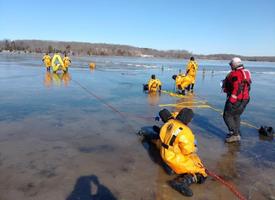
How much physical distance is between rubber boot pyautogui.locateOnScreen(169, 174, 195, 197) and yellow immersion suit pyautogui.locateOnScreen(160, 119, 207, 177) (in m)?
0.14

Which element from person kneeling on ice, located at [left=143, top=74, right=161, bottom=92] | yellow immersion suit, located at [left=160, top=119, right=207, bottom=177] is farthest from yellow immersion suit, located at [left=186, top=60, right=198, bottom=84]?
yellow immersion suit, located at [left=160, top=119, right=207, bottom=177]

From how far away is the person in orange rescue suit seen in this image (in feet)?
21.4

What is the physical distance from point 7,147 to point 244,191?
14.1 feet

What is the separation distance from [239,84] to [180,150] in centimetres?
262

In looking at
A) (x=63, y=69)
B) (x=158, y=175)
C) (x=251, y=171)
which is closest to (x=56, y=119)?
(x=158, y=175)

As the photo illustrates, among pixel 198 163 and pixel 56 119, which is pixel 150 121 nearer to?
pixel 56 119

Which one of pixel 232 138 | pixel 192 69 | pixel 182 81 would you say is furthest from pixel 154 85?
pixel 232 138

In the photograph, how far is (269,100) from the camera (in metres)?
13.4

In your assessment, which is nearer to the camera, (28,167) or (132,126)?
(28,167)

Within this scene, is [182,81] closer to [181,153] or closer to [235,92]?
[235,92]

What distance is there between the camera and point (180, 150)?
4.70m

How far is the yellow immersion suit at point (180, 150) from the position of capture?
15.1 feet

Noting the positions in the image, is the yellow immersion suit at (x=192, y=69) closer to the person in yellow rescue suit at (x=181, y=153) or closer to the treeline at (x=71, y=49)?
the person in yellow rescue suit at (x=181, y=153)

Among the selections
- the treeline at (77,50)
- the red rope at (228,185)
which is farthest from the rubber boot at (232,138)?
the treeline at (77,50)
